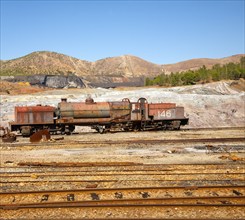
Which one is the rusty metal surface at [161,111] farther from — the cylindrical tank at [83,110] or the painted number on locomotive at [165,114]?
the cylindrical tank at [83,110]

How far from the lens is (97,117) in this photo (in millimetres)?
30000

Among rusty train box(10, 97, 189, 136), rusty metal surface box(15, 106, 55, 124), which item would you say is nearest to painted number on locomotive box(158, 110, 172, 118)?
rusty train box(10, 97, 189, 136)

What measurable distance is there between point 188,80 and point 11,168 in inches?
3679

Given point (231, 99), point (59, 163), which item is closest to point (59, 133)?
point (59, 163)

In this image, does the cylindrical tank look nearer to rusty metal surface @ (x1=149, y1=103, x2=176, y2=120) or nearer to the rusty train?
the rusty train

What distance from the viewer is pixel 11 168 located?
15.1 meters

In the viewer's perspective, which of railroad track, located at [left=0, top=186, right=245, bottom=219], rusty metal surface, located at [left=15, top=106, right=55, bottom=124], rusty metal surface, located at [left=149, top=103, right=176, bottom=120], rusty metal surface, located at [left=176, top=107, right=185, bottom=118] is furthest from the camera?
rusty metal surface, located at [left=176, top=107, right=185, bottom=118]

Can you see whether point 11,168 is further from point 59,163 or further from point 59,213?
point 59,213

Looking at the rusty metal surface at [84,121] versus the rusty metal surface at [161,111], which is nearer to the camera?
the rusty metal surface at [84,121]

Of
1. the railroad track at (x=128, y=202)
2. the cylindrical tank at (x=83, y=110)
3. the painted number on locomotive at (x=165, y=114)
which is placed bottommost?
the railroad track at (x=128, y=202)

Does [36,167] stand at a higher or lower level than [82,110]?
lower

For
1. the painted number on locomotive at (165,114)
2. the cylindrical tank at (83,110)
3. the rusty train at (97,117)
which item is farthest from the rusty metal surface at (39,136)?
the painted number on locomotive at (165,114)

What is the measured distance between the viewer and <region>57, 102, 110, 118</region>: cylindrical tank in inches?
1148

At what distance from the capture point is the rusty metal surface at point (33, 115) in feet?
92.6
